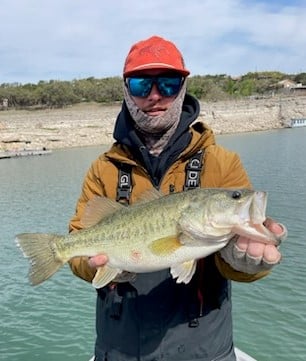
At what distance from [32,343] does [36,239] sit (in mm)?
6819

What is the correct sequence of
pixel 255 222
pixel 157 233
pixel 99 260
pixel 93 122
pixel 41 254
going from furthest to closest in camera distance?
pixel 93 122
pixel 41 254
pixel 99 260
pixel 157 233
pixel 255 222

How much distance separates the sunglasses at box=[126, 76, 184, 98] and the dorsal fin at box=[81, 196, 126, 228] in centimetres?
74

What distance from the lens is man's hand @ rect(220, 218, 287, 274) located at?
8.27ft

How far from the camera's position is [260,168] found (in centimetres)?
3359

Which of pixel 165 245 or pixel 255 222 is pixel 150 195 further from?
pixel 255 222

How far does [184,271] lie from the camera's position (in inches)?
107

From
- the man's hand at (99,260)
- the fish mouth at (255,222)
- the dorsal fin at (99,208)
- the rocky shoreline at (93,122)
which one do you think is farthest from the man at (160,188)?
the rocky shoreline at (93,122)

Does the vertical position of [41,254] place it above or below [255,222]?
below

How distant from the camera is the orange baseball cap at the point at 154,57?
3.15m

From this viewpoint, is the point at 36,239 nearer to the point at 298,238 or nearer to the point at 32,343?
the point at 32,343

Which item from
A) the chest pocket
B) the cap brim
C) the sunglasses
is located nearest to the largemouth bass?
the chest pocket

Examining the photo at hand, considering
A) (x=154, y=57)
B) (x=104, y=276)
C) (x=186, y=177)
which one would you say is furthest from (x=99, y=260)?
(x=154, y=57)

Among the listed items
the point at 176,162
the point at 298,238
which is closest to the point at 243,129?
the point at 298,238

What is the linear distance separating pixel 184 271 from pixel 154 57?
137 centimetres
